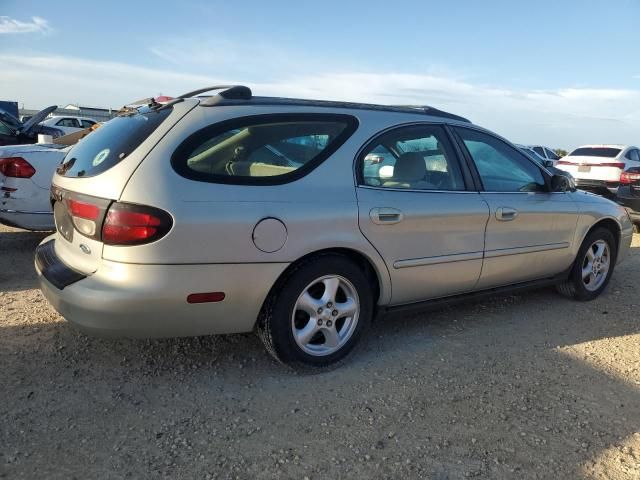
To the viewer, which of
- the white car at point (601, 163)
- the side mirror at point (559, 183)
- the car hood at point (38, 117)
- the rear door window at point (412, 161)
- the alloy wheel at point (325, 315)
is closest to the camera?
the alloy wheel at point (325, 315)

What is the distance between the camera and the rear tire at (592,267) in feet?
15.8

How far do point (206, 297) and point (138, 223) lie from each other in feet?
1.66

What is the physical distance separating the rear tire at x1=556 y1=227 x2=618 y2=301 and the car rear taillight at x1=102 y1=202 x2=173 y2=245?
11.9 feet

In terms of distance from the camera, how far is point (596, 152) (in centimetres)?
1550

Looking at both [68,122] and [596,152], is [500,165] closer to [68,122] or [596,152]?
[596,152]

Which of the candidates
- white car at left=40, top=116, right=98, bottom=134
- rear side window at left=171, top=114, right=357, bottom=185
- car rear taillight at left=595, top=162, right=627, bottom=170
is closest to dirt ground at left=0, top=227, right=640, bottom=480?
rear side window at left=171, top=114, right=357, bottom=185

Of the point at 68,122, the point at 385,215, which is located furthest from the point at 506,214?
the point at 68,122

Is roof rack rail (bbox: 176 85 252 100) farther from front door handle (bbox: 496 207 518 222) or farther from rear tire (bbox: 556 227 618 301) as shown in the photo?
rear tire (bbox: 556 227 618 301)

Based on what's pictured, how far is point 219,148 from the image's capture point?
2.98 meters

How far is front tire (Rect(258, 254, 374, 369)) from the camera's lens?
10.2 ft

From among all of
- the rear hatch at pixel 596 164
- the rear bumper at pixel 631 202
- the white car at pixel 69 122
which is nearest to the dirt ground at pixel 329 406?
the rear bumper at pixel 631 202

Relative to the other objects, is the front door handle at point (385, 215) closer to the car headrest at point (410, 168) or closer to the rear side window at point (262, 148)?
the car headrest at point (410, 168)

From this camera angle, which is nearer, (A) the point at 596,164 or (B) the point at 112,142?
(B) the point at 112,142

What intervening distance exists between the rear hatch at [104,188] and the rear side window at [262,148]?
213 millimetres
